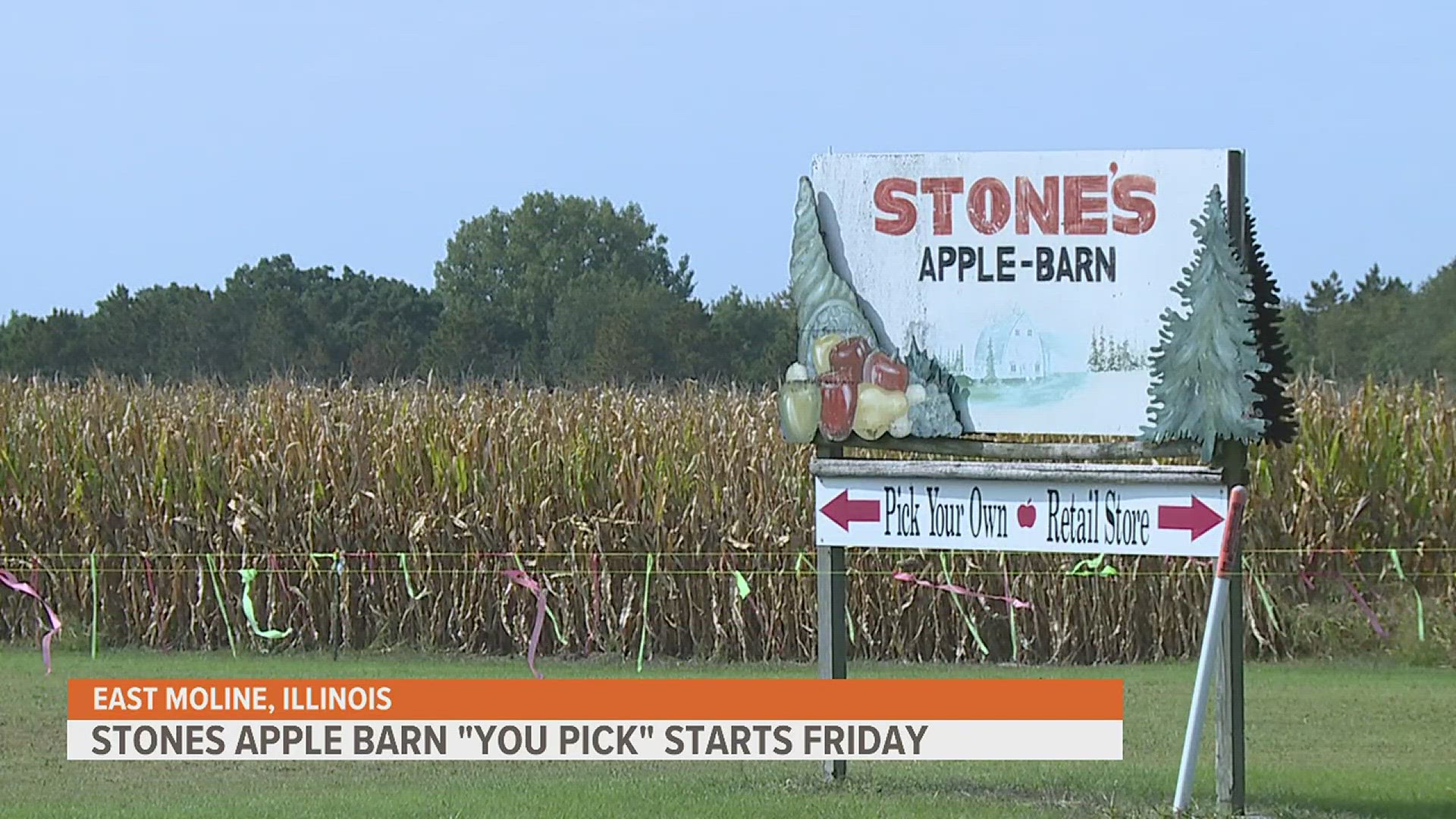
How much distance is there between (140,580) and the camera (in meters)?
18.4

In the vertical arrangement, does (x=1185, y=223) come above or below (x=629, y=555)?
above

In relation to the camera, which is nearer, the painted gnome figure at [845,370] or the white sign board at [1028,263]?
the white sign board at [1028,263]

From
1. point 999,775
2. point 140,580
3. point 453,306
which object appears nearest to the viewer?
point 999,775

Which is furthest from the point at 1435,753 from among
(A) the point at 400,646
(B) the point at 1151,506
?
(A) the point at 400,646

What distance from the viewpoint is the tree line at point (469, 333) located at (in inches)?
1383

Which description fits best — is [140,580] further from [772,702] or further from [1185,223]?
[1185,223]

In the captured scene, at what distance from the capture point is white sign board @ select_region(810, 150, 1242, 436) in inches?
343

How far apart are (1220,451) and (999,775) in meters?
2.37

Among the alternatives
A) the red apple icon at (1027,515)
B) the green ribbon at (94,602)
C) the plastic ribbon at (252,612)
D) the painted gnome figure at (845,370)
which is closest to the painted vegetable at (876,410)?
the painted gnome figure at (845,370)

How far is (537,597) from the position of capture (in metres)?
17.7

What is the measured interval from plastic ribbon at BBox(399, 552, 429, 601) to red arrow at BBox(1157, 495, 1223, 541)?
33.9 ft

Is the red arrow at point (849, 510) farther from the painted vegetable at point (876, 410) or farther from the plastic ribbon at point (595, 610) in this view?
the plastic ribbon at point (595, 610)

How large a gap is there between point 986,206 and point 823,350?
3.42 feet

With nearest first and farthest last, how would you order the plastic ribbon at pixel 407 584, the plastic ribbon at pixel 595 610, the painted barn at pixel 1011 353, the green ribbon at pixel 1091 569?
1. the painted barn at pixel 1011 353
2. the green ribbon at pixel 1091 569
3. the plastic ribbon at pixel 595 610
4. the plastic ribbon at pixel 407 584
